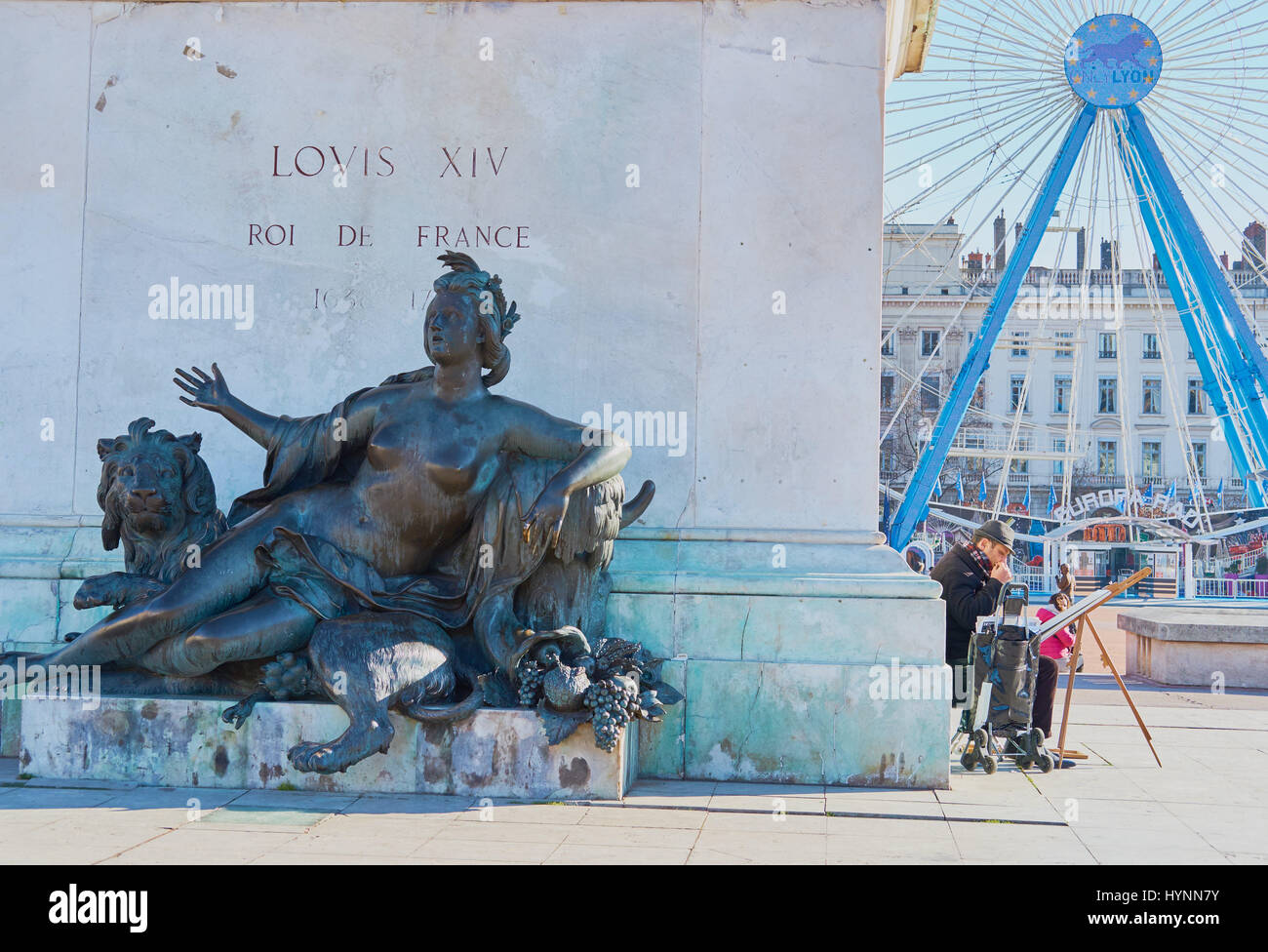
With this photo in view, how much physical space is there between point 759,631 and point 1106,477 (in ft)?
215

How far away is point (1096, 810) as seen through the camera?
568 cm

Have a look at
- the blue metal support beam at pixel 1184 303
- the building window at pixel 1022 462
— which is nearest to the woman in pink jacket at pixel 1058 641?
the blue metal support beam at pixel 1184 303

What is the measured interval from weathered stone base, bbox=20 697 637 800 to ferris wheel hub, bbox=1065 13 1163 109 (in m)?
21.8

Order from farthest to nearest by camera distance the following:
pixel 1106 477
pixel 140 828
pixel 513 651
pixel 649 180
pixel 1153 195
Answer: pixel 1106 477 < pixel 1153 195 < pixel 649 180 < pixel 513 651 < pixel 140 828

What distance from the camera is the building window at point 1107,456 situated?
224 ft

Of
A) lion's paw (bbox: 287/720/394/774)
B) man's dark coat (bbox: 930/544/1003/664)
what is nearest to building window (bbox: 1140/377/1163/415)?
man's dark coat (bbox: 930/544/1003/664)

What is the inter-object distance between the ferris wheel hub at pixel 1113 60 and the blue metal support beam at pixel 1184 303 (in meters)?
0.89

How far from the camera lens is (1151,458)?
69625 millimetres

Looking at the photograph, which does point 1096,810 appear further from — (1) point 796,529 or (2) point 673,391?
(2) point 673,391

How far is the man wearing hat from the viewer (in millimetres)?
7242

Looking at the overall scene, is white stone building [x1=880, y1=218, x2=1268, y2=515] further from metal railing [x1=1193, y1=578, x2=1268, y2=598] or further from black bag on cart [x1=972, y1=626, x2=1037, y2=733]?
black bag on cart [x1=972, y1=626, x2=1037, y2=733]

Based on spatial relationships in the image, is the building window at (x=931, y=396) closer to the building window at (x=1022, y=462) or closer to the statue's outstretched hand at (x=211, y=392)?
the building window at (x=1022, y=462)

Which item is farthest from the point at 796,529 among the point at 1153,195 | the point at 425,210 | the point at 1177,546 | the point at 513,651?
the point at 1177,546

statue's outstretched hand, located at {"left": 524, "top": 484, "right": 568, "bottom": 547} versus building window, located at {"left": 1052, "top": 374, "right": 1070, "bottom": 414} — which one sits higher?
building window, located at {"left": 1052, "top": 374, "right": 1070, "bottom": 414}
